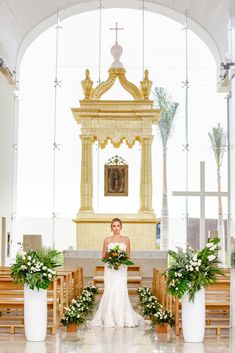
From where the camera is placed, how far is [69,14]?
68.8 ft

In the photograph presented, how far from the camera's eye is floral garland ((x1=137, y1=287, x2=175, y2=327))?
9.86 metres

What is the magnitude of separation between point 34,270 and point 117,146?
9.60 m

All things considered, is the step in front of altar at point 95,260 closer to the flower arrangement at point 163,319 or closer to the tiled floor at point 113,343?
the tiled floor at point 113,343

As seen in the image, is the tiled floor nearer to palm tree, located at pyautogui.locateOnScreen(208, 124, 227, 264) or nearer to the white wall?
the white wall

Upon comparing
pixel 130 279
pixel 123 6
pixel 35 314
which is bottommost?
pixel 35 314

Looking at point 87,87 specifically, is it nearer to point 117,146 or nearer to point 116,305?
point 117,146

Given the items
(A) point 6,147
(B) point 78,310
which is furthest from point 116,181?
(B) point 78,310

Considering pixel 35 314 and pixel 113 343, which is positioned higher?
pixel 35 314

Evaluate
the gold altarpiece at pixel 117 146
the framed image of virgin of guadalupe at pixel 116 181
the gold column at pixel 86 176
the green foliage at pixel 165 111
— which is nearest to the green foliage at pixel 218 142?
the green foliage at pixel 165 111

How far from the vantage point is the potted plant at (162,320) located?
984 centimetres

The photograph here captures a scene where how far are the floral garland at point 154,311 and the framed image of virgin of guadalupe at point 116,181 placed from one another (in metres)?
5.91

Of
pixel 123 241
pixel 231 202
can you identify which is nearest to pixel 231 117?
pixel 231 202

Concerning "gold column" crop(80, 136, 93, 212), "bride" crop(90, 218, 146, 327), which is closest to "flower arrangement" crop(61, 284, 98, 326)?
"bride" crop(90, 218, 146, 327)

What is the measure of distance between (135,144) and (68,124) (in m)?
2.31
